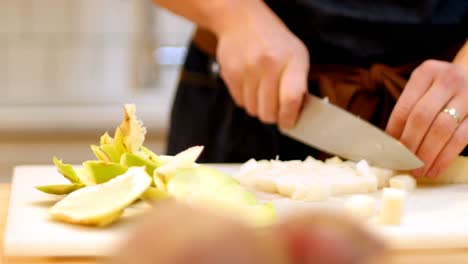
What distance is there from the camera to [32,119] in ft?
6.46

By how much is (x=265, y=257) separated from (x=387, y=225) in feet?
1.92

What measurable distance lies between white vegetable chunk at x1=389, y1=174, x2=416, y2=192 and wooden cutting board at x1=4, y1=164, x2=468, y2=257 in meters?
0.01

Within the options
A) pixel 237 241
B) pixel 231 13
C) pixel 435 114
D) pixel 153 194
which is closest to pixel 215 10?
pixel 231 13

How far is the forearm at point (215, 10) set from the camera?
45.5 inches

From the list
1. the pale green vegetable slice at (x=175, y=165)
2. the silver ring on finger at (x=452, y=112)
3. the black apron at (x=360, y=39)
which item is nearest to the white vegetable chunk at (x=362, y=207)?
the pale green vegetable slice at (x=175, y=165)

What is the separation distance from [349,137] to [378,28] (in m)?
0.27

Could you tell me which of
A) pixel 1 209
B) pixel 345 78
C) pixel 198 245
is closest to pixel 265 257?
pixel 198 245

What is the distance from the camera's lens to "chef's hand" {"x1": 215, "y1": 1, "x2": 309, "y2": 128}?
105 centimetres

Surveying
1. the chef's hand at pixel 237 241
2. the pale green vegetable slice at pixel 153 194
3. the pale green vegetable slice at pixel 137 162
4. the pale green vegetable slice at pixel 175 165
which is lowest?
the pale green vegetable slice at pixel 153 194

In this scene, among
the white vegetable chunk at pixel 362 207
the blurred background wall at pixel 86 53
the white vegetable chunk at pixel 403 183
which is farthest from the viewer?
the blurred background wall at pixel 86 53

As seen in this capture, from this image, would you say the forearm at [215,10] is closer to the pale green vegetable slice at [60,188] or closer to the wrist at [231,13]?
the wrist at [231,13]

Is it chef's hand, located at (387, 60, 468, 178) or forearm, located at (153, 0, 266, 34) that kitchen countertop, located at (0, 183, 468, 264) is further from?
forearm, located at (153, 0, 266, 34)

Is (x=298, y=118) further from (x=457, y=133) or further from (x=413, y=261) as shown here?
(x=413, y=261)

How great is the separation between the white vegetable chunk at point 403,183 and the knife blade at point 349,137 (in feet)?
0.08
